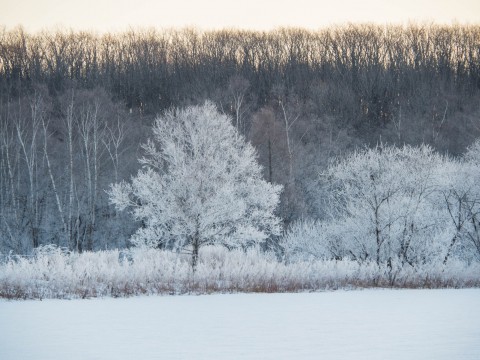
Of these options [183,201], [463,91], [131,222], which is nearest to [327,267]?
[183,201]

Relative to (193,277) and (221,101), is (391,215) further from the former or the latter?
(221,101)

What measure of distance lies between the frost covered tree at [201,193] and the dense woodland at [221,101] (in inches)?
356

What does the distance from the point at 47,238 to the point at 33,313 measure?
2363cm

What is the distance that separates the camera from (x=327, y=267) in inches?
804

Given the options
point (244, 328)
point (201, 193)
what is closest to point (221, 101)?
point (201, 193)

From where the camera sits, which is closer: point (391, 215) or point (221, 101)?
point (391, 215)

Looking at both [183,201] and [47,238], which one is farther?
[47,238]

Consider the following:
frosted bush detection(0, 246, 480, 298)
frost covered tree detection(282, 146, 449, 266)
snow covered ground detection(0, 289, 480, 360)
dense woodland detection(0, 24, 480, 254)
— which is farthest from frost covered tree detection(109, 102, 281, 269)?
dense woodland detection(0, 24, 480, 254)

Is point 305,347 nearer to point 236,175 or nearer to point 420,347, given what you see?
point 420,347

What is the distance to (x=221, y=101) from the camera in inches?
1843

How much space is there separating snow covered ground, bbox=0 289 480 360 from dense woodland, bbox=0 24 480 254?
1720 centimetres

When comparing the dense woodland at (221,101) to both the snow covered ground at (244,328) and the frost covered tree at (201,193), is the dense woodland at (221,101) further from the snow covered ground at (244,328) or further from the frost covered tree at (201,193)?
the snow covered ground at (244,328)

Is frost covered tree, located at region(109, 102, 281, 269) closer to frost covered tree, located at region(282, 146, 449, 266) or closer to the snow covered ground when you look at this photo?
frost covered tree, located at region(282, 146, 449, 266)

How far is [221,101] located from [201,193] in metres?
25.0
